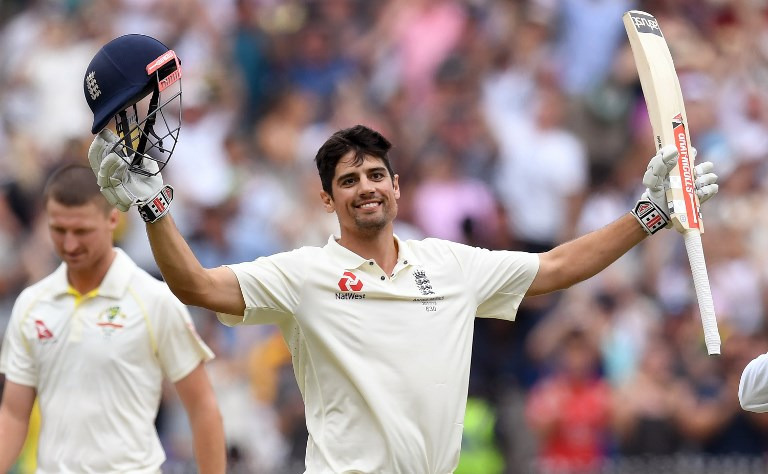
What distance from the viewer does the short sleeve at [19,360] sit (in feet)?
25.8

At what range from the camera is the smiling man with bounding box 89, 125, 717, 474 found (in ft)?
20.7

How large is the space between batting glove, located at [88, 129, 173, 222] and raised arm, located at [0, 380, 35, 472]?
2335mm

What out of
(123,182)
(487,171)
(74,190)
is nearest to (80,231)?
(74,190)

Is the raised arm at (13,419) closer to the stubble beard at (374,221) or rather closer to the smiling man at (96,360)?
the smiling man at (96,360)

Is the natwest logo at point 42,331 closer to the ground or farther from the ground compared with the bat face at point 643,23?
closer to the ground

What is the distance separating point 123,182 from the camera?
19.1 feet

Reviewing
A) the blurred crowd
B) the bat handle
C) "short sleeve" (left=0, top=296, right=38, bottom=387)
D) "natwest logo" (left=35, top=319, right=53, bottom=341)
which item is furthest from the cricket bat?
the blurred crowd

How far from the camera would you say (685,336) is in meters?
11.6

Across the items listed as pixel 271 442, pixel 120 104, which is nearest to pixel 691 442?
pixel 271 442

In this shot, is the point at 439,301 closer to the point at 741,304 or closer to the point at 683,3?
the point at 741,304

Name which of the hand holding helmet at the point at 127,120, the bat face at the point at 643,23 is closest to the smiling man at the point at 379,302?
the hand holding helmet at the point at 127,120

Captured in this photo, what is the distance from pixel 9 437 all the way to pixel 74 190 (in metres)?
1.30

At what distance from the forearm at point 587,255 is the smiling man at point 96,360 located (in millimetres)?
1961

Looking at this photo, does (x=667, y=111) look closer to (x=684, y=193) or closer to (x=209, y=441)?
(x=684, y=193)
